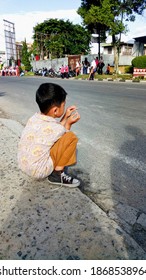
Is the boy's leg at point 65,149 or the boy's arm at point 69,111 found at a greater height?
the boy's arm at point 69,111

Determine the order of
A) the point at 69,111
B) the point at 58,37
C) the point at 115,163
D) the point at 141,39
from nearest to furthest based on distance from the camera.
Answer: the point at 69,111
the point at 115,163
the point at 141,39
the point at 58,37

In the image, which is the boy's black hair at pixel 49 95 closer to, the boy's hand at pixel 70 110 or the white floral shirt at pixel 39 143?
the white floral shirt at pixel 39 143

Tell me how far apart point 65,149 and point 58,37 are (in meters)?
52.3

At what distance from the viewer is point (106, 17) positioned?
20109 mm

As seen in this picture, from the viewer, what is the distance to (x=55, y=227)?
1.74 metres

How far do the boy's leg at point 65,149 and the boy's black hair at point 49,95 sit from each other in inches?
11.7

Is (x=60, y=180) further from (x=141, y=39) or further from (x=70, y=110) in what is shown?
(x=141, y=39)

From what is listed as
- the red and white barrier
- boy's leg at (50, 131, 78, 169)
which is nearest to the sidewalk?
boy's leg at (50, 131, 78, 169)

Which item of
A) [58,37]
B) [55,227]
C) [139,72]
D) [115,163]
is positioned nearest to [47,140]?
[55,227]

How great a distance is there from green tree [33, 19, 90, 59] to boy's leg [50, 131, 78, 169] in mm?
50237

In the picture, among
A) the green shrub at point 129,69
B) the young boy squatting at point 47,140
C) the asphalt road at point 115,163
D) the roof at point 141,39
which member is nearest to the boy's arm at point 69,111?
the young boy squatting at point 47,140

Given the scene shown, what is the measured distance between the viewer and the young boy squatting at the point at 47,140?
210cm

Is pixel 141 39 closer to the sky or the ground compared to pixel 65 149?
closer to the sky
